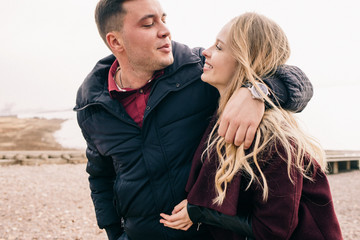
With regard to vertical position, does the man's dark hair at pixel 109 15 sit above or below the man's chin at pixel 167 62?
above

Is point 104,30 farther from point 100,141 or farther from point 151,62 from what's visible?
point 100,141

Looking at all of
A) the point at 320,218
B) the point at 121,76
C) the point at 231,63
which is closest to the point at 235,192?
the point at 320,218

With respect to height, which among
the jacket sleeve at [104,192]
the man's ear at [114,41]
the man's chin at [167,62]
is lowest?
the jacket sleeve at [104,192]

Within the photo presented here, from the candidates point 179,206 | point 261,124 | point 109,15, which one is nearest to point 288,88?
point 261,124

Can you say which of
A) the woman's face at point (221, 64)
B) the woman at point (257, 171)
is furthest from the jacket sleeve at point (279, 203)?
the woman's face at point (221, 64)

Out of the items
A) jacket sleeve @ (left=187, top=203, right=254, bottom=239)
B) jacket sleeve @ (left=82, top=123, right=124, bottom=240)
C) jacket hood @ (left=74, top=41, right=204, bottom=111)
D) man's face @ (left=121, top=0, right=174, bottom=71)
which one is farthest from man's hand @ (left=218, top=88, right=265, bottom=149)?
jacket sleeve @ (left=82, top=123, right=124, bottom=240)

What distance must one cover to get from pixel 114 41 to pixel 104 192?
1.34 meters

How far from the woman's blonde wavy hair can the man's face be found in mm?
641

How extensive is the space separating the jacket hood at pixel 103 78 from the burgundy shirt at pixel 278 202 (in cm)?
82

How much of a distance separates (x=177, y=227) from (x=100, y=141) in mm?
880

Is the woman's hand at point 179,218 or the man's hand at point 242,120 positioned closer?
the man's hand at point 242,120

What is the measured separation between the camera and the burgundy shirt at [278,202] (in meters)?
1.55

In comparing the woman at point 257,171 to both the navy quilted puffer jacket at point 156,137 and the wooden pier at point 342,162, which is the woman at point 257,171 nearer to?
the navy quilted puffer jacket at point 156,137

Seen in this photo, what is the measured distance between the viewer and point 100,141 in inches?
89.5
